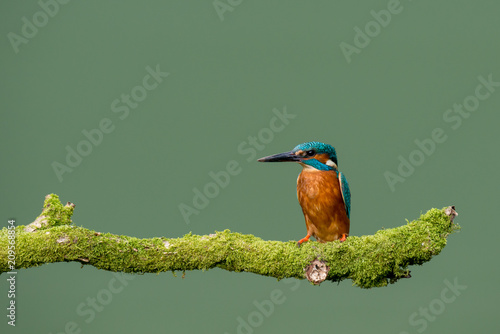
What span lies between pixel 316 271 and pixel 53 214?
2.62 metres

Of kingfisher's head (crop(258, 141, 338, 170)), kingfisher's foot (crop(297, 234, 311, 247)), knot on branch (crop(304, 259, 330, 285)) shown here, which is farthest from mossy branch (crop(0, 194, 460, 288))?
kingfisher's head (crop(258, 141, 338, 170))

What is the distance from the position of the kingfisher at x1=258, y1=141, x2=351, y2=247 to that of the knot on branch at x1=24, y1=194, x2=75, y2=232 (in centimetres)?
200

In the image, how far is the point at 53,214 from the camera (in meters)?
5.07

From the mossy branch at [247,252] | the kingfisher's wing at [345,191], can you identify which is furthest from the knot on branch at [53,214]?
the kingfisher's wing at [345,191]

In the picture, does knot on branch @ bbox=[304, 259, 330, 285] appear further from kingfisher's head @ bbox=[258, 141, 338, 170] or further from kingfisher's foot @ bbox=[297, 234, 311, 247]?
kingfisher's head @ bbox=[258, 141, 338, 170]

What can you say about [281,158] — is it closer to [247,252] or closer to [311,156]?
[311,156]

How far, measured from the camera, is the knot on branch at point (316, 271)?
15.5 ft

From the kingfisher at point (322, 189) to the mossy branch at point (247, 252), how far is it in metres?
0.45

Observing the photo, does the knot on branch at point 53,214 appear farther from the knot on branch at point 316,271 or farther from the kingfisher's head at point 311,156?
the knot on branch at point 316,271

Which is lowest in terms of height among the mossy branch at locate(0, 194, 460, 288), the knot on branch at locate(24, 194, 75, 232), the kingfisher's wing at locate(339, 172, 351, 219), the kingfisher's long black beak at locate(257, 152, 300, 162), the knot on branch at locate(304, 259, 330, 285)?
the knot on branch at locate(304, 259, 330, 285)

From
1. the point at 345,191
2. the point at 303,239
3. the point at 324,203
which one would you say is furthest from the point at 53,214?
the point at 345,191

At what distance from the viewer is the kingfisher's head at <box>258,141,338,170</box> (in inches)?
208

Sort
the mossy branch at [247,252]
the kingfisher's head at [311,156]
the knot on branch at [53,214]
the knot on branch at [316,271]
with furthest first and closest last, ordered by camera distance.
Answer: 1. the kingfisher's head at [311,156]
2. the knot on branch at [53,214]
3. the knot on branch at [316,271]
4. the mossy branch at [247,252]

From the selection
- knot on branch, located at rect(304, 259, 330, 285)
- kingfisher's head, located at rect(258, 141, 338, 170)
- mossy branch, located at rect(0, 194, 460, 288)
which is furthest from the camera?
kingfisher's head, located at rect(258, 141, 338, 170)
